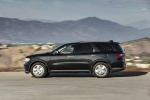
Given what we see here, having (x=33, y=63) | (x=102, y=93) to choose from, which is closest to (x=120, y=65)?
(x=33, y=63)

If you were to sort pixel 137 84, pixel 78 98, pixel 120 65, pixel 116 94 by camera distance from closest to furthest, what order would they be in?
pixel 78 98
pixel 116 94
pixel 137 84
pixel 120 65

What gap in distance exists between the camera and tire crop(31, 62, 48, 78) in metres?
16.1

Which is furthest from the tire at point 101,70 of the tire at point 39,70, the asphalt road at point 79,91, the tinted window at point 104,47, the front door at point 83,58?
the tire at point 39,70

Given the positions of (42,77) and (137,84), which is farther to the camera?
(42,77)

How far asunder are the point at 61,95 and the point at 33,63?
593 cm

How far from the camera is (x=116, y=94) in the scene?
10.7 meters

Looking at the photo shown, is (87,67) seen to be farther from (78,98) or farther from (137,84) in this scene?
(78,98)

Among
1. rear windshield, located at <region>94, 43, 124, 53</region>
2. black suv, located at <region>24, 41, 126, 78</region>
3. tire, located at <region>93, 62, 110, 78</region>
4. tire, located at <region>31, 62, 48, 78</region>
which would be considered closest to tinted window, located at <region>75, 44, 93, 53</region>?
black suv, located at <region>24, 41, 126, 78</region>

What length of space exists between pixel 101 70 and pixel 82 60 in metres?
0.90

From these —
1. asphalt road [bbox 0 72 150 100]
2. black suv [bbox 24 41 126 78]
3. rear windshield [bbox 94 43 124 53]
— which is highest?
rear windshield [bbox 94 43 124 53]

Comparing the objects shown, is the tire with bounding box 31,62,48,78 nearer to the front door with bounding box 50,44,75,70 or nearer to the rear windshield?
the front door with bounding box 50,44,75,70

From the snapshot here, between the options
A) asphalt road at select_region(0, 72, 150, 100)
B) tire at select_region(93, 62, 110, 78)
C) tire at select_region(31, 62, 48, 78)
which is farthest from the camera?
tire at select_region(31, 62, 48, 78)

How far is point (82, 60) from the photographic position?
52.3ft

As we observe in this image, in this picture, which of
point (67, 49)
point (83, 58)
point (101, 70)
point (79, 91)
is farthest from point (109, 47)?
point (79, 91)
